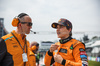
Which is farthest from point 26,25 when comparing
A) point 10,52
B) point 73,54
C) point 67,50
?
point 73,54

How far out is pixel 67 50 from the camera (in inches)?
79.6

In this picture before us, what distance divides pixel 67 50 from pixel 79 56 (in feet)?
0.92

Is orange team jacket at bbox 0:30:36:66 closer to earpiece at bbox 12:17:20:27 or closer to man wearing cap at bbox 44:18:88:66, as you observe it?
earpiece at bbox 12:17:20:27

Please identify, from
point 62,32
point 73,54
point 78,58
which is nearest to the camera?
point 78,58

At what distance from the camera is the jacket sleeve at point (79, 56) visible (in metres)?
1.75

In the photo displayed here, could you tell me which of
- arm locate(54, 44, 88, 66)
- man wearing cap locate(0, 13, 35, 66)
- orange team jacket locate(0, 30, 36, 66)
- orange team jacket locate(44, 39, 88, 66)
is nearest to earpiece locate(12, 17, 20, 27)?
man wearing cap locate(0, 13, 35, 66)

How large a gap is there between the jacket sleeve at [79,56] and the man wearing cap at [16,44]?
0.89m

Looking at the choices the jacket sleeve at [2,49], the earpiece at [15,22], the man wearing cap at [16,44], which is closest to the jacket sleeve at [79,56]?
the man wearing cap at [16,44]

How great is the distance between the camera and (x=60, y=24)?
7.31 feet

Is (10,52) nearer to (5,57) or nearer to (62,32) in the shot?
(5,57)

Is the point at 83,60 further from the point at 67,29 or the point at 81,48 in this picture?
the point at 67,29

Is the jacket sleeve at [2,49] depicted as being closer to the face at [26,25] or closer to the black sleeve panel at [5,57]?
the black sleeve panel at [5,57]

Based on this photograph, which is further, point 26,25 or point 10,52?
point 26,25

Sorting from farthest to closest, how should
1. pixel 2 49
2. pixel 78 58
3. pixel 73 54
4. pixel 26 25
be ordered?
1. pixel 26 25
2. pixel 73 54
3. pixel 78 58
4. pixel 2 49
